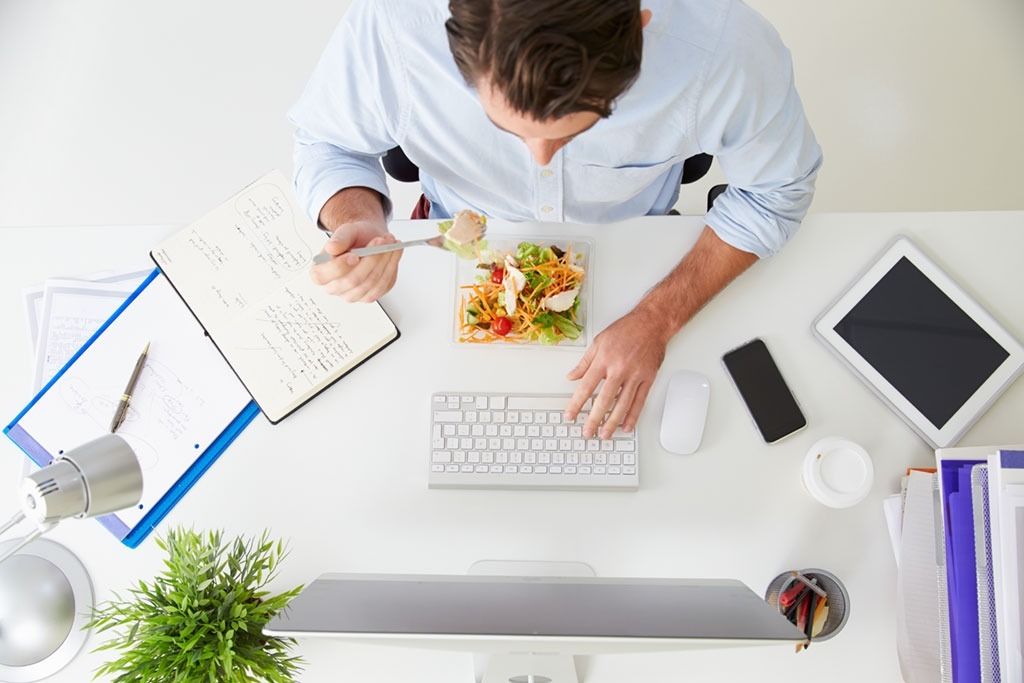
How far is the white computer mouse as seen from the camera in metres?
1.14

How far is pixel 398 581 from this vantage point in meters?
0.87

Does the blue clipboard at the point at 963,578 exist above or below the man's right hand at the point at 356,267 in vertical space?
below

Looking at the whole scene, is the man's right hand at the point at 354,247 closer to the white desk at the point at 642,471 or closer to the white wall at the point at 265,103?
the white desk at the point at 642,471

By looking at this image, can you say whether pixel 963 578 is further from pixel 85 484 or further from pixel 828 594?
pixel 85 484

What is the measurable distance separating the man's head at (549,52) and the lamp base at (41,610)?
95 cm

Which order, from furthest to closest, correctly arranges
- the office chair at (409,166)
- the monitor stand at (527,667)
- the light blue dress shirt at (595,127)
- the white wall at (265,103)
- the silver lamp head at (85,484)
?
the white wall at (265,103), the office chair at (409,166), the monitor stand at (527,667), the light blue dress shirt at (595,127), the silver lamp head at (85,484)

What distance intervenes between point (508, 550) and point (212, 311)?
60 centimetres

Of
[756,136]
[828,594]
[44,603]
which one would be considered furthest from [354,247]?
[828,594]

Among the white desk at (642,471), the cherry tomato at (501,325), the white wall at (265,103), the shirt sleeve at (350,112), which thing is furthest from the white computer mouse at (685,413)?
the white wall at (265,103)

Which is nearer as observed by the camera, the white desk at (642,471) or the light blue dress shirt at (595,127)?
the light blue dress shirt at (595,127)

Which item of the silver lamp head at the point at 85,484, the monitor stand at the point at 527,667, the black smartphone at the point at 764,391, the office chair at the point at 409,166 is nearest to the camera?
the silver lamp head at the point at 85,484

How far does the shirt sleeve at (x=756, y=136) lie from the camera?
0.93 meters

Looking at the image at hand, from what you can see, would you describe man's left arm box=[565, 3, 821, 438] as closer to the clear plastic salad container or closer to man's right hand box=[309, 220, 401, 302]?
the clear plastic salad container

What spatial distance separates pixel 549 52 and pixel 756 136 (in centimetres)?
44
